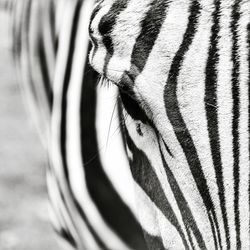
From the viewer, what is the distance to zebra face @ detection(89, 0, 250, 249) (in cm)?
78

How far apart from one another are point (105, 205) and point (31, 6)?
1.14 m

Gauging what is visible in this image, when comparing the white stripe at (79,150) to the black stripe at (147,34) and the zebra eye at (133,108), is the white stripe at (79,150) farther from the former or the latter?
the black stripe at (147,34)

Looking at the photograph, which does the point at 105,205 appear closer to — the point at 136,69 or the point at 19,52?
the point at 136,69

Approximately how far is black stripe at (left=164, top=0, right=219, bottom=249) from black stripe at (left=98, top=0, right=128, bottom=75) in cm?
12

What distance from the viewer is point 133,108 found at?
37.6 inches

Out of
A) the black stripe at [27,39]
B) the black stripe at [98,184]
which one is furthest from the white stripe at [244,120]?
the black stripe at [27,39]

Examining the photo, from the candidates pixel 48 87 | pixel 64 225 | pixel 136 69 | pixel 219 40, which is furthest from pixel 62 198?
pixel 219 40

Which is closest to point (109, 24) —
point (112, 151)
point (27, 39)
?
point (112, 151)

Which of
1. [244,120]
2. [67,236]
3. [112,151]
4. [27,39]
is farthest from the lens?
[27,39]

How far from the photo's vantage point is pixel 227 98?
79cm

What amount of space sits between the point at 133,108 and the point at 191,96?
16 centimetres

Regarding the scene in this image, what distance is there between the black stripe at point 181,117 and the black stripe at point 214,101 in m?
0.03

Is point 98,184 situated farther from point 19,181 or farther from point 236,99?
point 19,181

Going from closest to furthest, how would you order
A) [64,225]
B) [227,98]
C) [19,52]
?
[227,98] < [64,225] < [19,52]
